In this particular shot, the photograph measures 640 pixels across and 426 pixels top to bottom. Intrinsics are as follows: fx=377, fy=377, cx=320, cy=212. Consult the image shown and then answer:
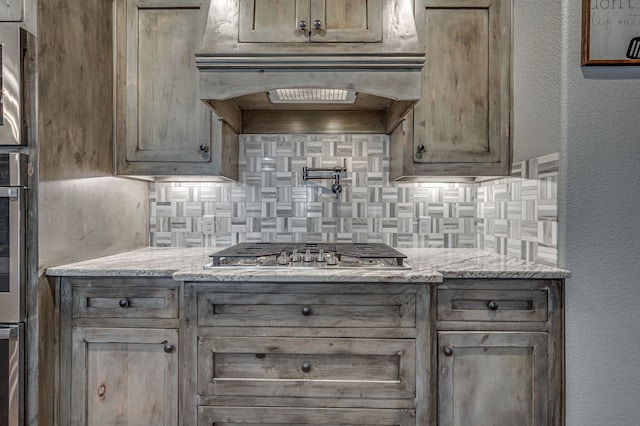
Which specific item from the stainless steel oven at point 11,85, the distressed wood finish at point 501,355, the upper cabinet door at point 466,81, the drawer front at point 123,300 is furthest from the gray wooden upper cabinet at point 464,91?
the stainless steel oven at point 11,85

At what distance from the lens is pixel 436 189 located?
217 centimetres

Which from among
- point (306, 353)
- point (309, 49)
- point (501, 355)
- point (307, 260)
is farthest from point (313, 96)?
point (501, 355)

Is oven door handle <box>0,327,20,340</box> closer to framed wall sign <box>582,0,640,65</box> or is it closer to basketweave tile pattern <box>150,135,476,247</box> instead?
basketweave tile pattern <box>150,135,476,247</box>

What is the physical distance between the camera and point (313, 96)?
6.07 ft

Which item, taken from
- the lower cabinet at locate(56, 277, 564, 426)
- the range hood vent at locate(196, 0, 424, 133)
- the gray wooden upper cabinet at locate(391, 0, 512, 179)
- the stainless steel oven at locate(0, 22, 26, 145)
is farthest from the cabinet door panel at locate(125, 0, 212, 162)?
the gray wooden upper cabinet at locate(391, 0, 512, 179)

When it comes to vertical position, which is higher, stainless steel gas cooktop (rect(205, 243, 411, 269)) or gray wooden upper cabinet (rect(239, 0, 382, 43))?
gray wooden upper cabinet (rect(239, 0, 382, 43))

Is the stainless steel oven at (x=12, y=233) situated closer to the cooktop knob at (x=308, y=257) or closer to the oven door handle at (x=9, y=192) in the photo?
the oven door handle at (x=9, y=192)

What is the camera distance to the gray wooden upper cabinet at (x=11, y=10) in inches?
53.1

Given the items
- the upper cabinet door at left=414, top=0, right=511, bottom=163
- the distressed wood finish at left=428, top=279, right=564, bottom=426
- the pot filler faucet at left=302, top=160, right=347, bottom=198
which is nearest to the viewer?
the distressed wood finish at left=428, top=279, right=564, bottom=426

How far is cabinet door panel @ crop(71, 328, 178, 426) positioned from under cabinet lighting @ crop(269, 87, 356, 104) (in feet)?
3.84

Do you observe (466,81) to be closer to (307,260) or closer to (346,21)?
(346,21)

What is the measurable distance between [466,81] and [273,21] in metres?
0.93

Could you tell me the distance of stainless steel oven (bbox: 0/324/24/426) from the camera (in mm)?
1351

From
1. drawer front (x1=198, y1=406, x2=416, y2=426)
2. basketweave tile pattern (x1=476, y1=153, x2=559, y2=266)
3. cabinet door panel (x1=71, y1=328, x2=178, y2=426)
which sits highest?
basketweave tile pattern (x1=476, y1=153, x2=559, y2=266)
